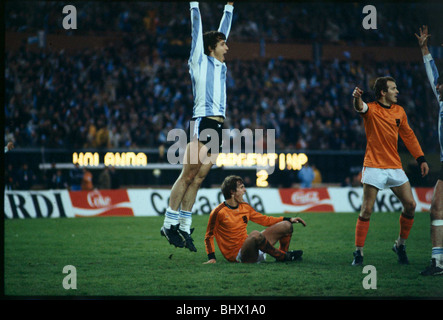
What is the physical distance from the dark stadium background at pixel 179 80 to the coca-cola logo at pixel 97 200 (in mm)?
1717

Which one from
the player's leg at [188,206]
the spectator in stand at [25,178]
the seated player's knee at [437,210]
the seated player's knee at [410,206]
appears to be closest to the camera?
the seated player's knee at [437,210]

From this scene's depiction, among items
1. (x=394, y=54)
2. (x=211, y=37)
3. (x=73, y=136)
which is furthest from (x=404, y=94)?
(x=211, y=37)

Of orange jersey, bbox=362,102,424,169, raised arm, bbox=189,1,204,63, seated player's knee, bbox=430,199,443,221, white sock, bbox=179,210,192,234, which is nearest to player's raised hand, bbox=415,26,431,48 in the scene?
orange jersey, bbox=362,102,424,169

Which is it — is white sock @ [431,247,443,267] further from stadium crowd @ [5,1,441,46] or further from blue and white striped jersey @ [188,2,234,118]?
stadium crowd @ [5,1,441,46]

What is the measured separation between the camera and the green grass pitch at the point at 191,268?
16.8 ft

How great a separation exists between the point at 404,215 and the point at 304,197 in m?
9.34

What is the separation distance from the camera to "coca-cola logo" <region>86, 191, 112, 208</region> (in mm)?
15242

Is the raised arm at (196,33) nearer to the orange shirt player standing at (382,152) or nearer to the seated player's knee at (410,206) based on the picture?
the orange shirt player standing at (382,152)

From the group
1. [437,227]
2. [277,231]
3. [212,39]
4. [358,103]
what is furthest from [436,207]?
[212,39]

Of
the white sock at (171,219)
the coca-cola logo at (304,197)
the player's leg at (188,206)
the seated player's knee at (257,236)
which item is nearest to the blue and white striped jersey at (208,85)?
the player's leg at (188,206)

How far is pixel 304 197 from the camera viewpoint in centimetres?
1616

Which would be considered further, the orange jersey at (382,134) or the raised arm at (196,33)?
the orange jersey at (382,134)

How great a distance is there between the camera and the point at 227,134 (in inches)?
663

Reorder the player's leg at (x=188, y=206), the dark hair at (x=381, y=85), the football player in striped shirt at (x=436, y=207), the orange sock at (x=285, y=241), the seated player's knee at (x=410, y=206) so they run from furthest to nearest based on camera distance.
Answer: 1. the orange sock at (x=285, y=241)
2. the player's leg at (x=188, y=206)
3. the seated player's knee at (x=410, y=206)
4. the dark hair at (x=381, y=85)
5. the football player in striped shirt at (x=436, y=207)
